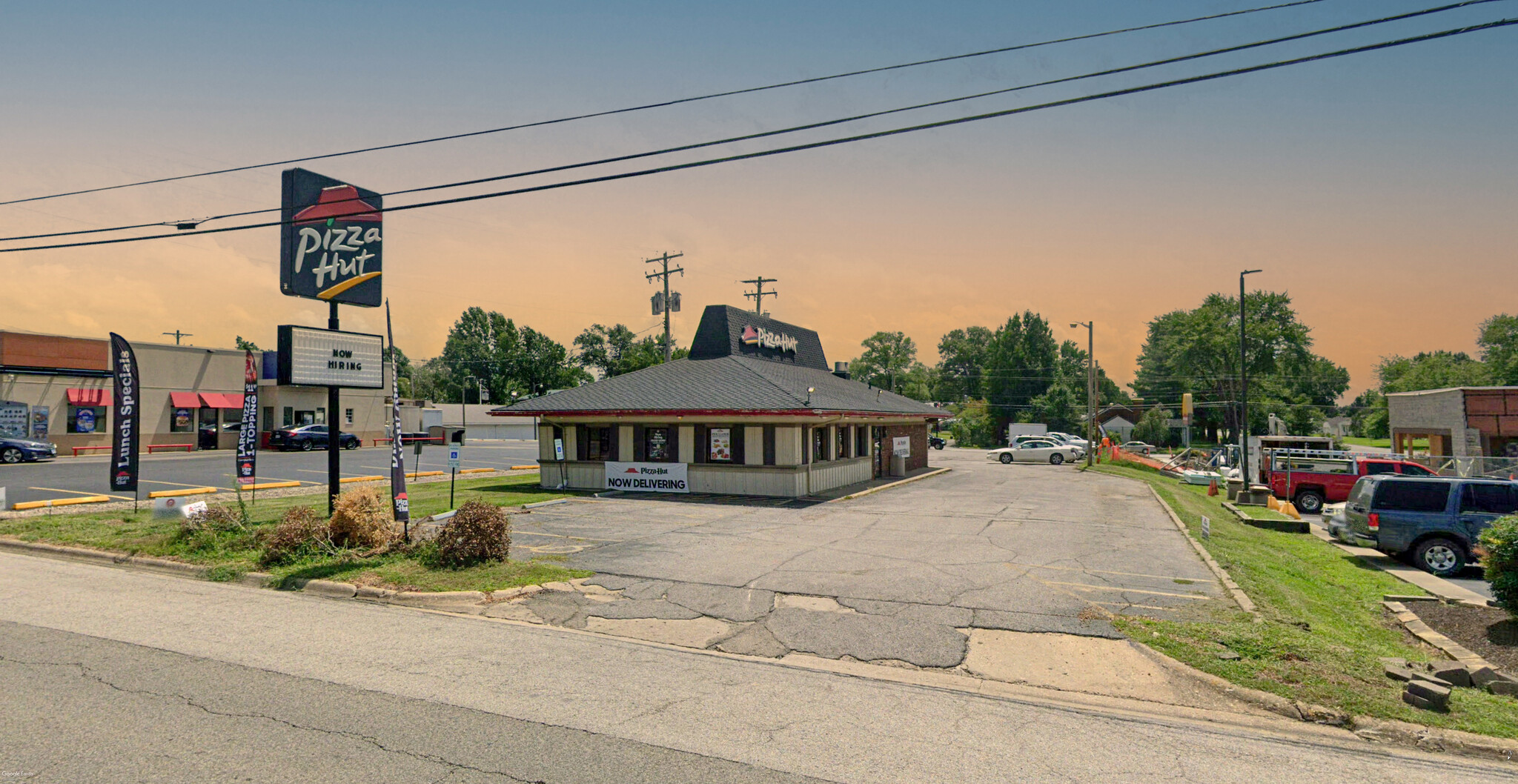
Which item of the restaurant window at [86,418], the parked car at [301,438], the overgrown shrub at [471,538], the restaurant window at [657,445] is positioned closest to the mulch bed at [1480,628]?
the overgrown shrub at [471,538]

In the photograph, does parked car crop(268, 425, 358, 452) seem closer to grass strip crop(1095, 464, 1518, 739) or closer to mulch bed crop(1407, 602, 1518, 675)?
grass strip crop(1095, 464, 1518, 739)

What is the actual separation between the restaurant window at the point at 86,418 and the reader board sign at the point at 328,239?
125 feet

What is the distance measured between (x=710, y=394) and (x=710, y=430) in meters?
1.23

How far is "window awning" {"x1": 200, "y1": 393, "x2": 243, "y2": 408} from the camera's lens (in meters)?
45.8

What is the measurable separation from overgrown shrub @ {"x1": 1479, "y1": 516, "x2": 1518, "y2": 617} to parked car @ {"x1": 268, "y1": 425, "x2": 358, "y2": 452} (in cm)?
5079

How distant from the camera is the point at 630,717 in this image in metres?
6.55

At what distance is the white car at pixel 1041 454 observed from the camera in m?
47.3

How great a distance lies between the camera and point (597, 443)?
2675cm

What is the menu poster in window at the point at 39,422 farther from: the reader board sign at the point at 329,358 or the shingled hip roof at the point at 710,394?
the reader board sign at the point at 329,358

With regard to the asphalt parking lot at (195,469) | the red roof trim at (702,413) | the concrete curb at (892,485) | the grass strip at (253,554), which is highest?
the red roof trim at (702,413)

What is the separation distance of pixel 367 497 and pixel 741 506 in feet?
34.6

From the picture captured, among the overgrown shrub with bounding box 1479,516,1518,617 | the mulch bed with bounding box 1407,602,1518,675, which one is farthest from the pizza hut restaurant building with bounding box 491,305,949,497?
the overgrown shrub with bounding box 1479,516,1518,617

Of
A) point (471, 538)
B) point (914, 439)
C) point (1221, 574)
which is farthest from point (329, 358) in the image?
point (914, 439)

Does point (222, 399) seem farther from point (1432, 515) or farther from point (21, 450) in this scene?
point (1432, 515)
